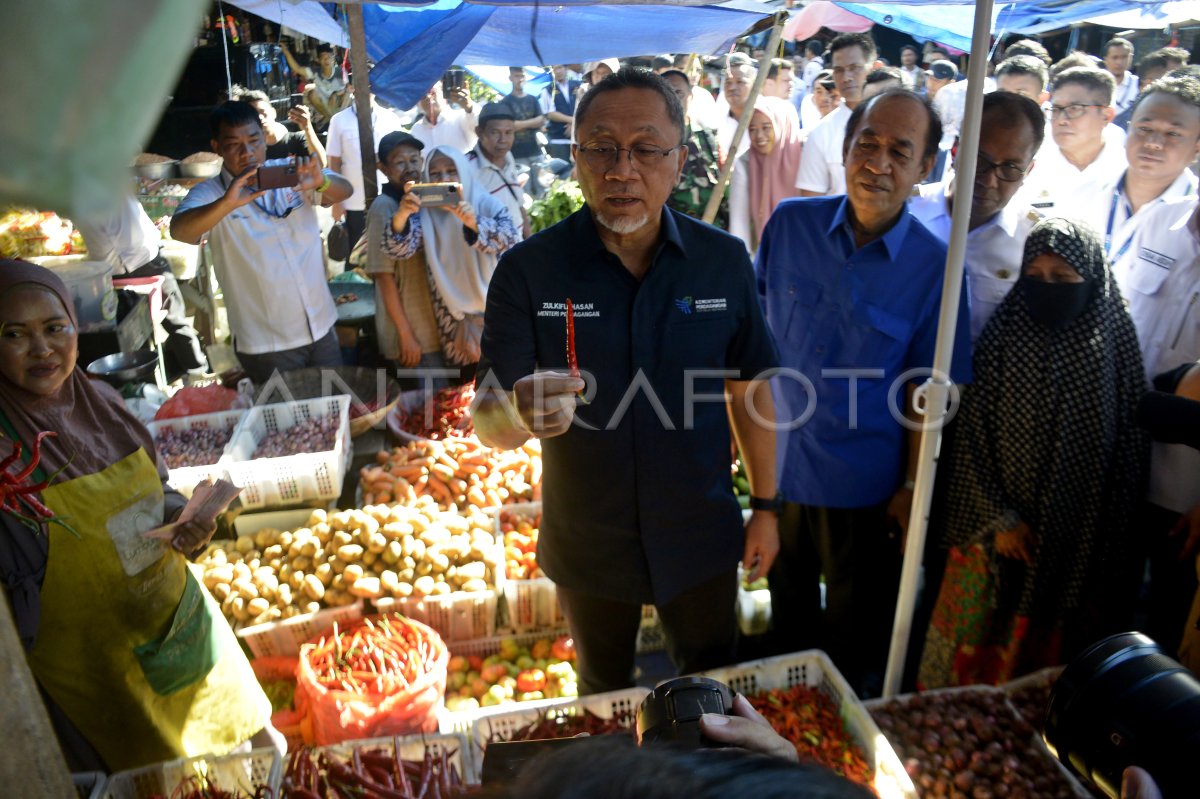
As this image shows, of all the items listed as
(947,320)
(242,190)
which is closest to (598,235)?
(947,320)

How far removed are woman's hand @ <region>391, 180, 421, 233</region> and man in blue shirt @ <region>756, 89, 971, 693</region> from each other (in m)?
2.02

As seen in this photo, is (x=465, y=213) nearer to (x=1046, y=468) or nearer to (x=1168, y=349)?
(x=1046, y=468)

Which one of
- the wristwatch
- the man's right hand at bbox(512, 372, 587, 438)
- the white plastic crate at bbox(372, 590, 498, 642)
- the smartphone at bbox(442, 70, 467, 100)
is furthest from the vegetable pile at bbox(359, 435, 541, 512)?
the smartphone at bbox(442, 70, 467, 100)

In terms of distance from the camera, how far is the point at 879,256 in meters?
2.29

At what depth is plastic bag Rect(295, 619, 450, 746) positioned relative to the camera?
229 cm

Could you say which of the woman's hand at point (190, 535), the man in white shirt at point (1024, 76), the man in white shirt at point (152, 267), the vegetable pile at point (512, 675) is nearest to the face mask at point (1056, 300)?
the vegetable pile at point (512, 675)

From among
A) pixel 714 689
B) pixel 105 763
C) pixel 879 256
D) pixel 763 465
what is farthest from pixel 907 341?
pixel 105 763

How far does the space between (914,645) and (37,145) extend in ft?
10.1

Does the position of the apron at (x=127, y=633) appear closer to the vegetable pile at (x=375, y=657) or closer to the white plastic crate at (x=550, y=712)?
the vegetable pile at (x=375, y=657)

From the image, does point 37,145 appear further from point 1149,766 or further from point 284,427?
point 284,427

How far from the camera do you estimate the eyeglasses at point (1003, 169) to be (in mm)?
2439

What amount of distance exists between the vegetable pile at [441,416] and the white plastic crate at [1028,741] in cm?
243

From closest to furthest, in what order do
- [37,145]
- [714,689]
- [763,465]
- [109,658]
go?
1. [37,145]
2. [714,689]
3. [109,658]
4. [763,465]

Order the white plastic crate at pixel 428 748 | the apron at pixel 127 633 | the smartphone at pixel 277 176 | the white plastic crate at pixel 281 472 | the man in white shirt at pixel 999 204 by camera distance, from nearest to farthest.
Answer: the apron at pixel 127 633 → the white plastic crate at pixel 428 748 → the man in white shirt at pixel 999 204 → the white plastic crate at pixel 281 472 → the smartphone at pixel 277 176
